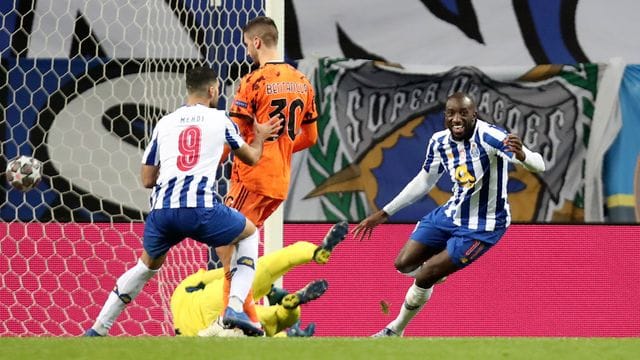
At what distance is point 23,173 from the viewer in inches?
293

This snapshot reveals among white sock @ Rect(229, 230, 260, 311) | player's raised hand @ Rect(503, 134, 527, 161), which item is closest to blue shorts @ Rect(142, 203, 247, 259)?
white sock @ Rect(229, 230, 260, 311)

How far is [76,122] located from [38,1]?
2.64 feet

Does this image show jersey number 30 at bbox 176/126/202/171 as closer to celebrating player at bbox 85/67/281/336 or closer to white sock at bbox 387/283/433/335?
celebrating player at bbox 85/67/281/336

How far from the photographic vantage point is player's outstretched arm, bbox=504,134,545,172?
6.80 metres

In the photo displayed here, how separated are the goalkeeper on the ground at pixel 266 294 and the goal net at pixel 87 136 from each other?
106cm

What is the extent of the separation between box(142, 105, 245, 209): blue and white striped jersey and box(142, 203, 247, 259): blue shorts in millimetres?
40

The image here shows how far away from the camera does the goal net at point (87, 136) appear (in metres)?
8.55

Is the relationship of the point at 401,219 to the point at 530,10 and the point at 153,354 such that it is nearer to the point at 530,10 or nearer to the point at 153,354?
the point at 530,10

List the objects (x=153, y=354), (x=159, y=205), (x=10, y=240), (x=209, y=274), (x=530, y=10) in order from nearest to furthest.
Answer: (x=153, y=354) < (x=159, y=205) < (x=209, y=274) < (x=10, y=240) < (x=530, y=10)

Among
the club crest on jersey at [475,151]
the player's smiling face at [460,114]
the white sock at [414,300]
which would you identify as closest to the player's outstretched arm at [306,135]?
the player's smiling face at [460,114]

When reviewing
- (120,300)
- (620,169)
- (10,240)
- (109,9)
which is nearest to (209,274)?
(120,300)

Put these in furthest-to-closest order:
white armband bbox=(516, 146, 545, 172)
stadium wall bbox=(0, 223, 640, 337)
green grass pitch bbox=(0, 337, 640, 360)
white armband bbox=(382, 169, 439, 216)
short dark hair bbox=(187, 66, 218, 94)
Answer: stadium wall bbox=(0, 223, 640, 337) < white armband bbox=(382, 169, 439, 216) < white armband bbox=(516, 146, 545, 172) < short dark hair bbox=(187, 66, 218, 94) < green grass pitch bbox=(0, 337, 640, 360)

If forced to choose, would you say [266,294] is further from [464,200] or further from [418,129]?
[418,129]

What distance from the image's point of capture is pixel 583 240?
29.9 ft
